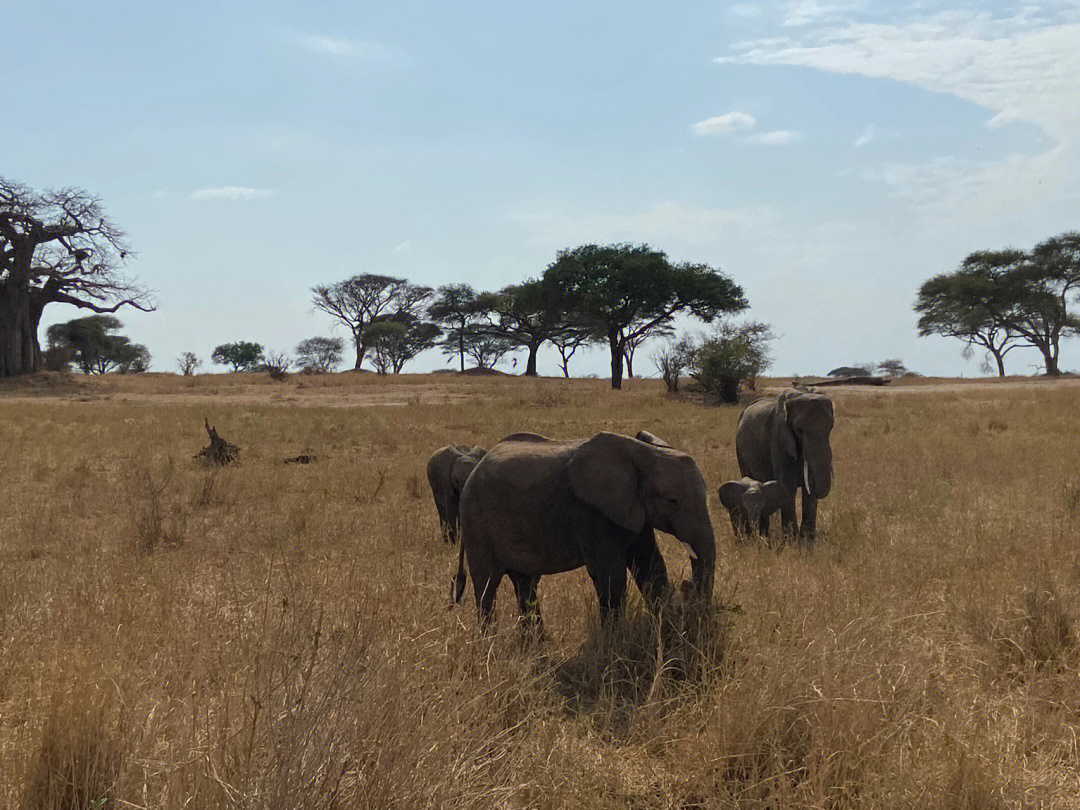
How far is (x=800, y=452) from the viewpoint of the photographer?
7703mm

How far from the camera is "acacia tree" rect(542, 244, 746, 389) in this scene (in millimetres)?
38625

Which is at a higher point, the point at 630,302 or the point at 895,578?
the point at 630,302

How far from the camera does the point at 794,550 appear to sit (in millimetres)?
6711

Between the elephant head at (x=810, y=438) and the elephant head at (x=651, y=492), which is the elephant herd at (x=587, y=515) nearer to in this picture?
the elephant head at (x=651, y=492)

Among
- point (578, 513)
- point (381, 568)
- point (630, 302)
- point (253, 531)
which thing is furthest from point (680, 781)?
point (630, 302)

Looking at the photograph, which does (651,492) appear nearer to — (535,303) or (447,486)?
(447,486)

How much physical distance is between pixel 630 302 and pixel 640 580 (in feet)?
116

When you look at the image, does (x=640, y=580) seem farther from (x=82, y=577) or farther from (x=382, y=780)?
(x=82, y=577)

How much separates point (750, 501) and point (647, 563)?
0.99m

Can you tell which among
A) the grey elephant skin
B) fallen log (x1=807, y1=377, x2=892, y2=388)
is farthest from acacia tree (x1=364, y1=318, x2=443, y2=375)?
the grey elephant skin

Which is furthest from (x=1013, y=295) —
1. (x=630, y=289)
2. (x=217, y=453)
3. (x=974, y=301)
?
(x=217, y=453)

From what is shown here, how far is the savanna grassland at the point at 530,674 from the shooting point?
2.81 m

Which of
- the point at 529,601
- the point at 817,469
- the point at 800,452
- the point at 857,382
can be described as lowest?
the point at 529,601

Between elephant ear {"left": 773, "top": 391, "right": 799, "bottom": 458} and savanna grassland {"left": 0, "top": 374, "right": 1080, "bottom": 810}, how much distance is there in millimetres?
843
